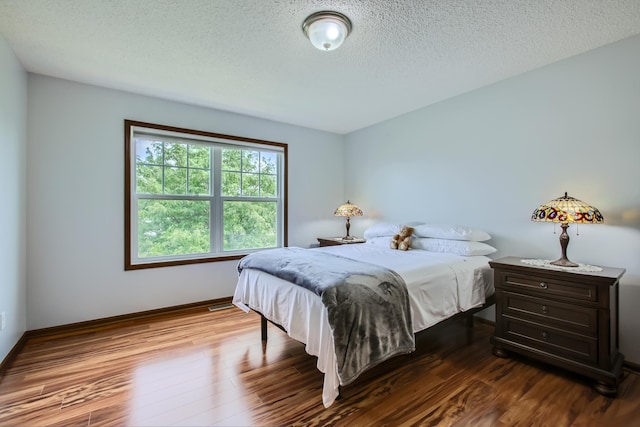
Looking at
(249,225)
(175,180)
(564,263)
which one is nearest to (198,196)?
(175,180)

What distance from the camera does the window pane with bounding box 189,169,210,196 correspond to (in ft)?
11.5

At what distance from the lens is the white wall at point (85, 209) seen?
2691 mm

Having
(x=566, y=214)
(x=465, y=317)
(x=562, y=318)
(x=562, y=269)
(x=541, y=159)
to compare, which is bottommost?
(x=465, y=317)

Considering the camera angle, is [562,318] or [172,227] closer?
[562,318]

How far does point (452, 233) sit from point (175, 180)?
3.10m

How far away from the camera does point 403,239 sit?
10.2 feet

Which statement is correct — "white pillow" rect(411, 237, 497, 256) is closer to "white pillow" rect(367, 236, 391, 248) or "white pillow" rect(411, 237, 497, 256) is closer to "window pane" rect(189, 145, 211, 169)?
"white pillow" rect(367, 236, 391, 248)

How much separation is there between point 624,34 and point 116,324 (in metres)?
4.98

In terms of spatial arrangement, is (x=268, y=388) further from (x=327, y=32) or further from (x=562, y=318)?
(x=327, y=32)

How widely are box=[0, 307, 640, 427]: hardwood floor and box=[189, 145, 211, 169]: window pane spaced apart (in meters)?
1.97

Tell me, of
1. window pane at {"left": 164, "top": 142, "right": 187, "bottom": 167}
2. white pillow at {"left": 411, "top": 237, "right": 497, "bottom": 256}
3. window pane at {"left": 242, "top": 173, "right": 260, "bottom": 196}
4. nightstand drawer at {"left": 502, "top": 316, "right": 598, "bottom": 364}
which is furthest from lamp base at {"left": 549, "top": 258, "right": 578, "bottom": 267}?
window pane at {"left": 164, "top": 142, "right": 187, "bottom": 167}

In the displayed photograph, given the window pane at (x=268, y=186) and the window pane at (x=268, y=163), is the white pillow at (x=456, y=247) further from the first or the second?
the window pane at (x=268, y=163)

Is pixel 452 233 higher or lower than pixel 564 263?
higher

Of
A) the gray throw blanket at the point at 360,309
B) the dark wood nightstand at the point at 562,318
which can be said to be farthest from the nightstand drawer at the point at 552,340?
the gray throw blanket at the point at 360,309
